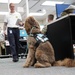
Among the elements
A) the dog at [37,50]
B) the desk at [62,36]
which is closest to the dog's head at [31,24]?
the dog at [37,50]

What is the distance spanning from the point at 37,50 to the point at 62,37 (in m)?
0.58

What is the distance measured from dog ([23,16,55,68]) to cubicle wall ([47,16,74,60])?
10.2 inches

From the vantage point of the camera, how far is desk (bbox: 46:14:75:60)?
8.47 ft

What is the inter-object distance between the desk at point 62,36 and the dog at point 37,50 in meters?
0.26

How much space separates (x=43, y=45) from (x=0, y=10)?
8800mm

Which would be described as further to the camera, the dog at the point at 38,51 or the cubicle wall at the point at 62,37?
the cubicle wall at the point at 62,37

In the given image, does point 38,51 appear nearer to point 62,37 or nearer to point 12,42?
point 62,37

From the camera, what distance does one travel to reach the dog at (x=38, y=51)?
2.43m

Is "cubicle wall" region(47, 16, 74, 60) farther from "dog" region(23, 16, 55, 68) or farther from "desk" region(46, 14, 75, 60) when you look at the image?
"dog" region(23, 16, 55, 68)

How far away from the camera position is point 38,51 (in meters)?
2.46

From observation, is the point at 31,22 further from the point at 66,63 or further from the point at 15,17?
the point at 15,17

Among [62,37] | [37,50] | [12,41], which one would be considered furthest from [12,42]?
[37,50]

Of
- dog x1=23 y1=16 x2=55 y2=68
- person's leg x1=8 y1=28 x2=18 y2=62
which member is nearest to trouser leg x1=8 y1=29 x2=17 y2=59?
person's leg x1=8 y1=28 x2=18 y2=62

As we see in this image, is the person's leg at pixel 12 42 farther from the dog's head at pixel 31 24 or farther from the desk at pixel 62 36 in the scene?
the dog's head at pixel 31 24
